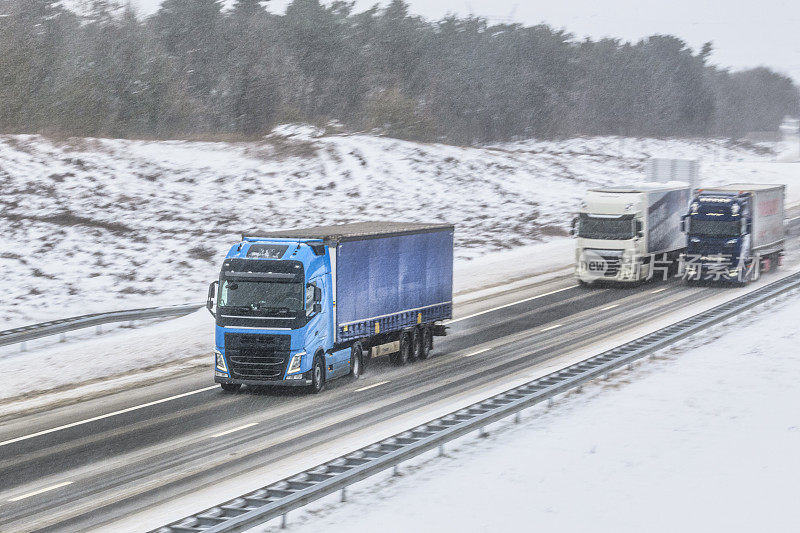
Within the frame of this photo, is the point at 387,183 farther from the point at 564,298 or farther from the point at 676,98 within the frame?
the point at 676,98

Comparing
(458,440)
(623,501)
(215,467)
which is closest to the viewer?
(623,501)

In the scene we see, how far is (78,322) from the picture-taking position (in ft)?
98.4

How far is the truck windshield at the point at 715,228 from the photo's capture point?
39.5 m

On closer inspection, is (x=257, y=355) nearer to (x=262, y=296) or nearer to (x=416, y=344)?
(x=262, y=296)

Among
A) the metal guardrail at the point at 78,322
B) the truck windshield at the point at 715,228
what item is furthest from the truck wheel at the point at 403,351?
the truck windshield at the point at 715,228

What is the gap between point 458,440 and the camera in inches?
706

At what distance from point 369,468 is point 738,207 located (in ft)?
92.1

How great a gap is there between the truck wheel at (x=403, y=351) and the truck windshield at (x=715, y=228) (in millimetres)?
17716

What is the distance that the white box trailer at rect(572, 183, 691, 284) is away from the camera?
38.7 meters

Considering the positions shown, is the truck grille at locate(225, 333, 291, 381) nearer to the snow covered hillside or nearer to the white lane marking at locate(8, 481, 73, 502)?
the white lane marking at locate(8, 481, 73, 502)

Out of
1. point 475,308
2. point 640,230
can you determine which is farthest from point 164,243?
point 640,230

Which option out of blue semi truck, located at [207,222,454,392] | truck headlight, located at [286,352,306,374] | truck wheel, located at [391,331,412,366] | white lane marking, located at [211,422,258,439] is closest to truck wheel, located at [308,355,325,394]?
blue semi truck, located at [207,222,454,392]

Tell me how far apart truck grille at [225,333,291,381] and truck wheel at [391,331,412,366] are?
4.61 metres

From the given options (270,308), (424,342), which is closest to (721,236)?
(424,342)
